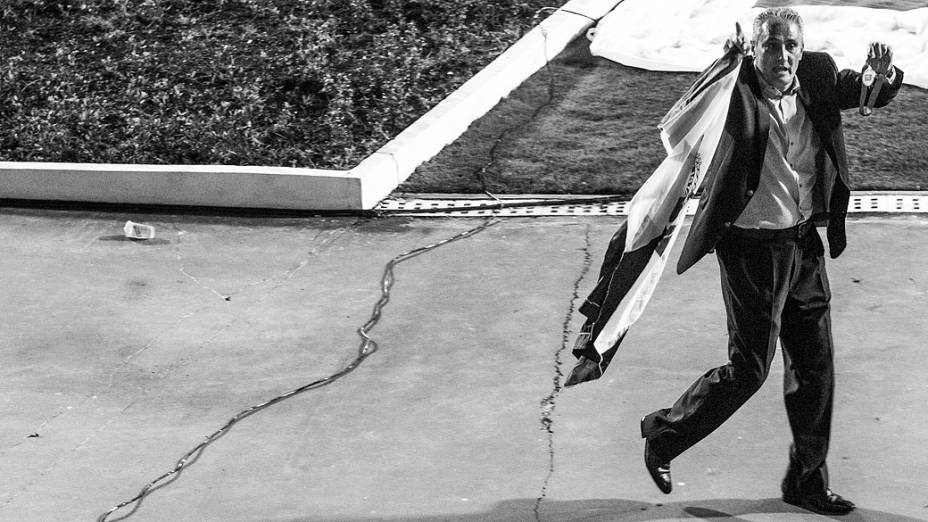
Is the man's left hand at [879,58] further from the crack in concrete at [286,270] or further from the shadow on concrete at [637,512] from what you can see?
the crack in concrete at [286,270]

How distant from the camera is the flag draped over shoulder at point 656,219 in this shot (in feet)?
15.7

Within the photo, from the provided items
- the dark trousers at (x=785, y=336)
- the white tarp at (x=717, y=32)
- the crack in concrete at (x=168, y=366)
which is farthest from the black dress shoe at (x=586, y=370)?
the white tarp at (x=717, y=32)

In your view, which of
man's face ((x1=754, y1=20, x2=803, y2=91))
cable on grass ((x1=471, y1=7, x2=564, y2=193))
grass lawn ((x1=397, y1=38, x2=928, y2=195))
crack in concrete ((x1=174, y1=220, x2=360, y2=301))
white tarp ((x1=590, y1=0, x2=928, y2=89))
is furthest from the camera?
white tarp ((x1=590, y1=0, x2=928, y2=89))

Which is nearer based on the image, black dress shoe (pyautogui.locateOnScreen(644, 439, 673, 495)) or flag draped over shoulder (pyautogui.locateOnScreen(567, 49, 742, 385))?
flag draped over shoulder (pyautogui.locateOnScreen(567, 49, 742, 385))

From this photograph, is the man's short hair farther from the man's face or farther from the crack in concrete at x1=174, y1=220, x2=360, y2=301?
the crack in concrete at x1=174, y1=220, x2=360, y2=301

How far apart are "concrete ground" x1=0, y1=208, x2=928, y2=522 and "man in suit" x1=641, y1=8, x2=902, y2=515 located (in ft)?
1.56

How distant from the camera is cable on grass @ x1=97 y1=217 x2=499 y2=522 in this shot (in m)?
5.58

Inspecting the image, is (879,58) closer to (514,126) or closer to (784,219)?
(784,219)

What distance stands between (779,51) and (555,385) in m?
2.20

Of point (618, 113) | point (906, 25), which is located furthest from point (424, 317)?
point (906, 25)

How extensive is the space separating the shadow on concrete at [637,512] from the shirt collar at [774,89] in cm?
152

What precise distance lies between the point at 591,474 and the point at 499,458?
40 cm

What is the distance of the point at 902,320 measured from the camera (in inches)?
267

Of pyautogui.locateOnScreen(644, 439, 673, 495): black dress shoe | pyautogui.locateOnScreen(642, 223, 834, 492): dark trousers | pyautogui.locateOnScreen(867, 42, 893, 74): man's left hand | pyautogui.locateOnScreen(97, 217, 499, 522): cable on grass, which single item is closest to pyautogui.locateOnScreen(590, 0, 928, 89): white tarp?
pyautogui.locateOnScreen(97, 217, 499, 522): cable on grass
